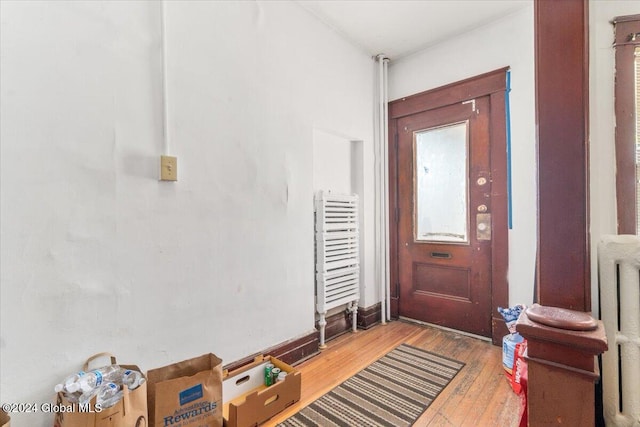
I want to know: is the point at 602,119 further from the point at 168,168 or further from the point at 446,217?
the point at 168,168

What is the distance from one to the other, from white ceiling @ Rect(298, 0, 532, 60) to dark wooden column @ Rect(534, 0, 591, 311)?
1648mm

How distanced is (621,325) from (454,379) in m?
1.20

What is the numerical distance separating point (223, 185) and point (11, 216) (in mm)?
889

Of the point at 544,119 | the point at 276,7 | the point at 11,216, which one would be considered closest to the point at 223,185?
the point at 11,216

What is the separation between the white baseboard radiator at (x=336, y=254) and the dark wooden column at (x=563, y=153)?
1.60 meters

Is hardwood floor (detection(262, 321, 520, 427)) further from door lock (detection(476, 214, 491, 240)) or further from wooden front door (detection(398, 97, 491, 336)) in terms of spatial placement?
door lock (detection(476, 214, 491, 240))

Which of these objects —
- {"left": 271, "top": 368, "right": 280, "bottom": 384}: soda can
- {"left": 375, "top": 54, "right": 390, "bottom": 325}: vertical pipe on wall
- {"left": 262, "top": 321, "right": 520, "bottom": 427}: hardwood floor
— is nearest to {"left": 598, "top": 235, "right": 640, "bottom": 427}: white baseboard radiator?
{"left": 262, "top": 321, "right": 520, "bottom": 427}: hardwood floor

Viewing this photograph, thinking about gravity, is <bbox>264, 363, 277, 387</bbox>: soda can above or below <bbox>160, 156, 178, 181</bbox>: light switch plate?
below

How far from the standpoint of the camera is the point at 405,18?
7.74 ft

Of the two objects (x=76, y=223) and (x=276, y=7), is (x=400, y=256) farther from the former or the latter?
(x=76, y=223)

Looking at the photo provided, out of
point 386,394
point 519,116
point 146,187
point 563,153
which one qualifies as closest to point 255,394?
point 386,394

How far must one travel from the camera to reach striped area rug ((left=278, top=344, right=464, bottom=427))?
5.01ft

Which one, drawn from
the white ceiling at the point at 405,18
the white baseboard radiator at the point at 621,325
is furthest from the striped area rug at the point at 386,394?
the white ceiling at the point at 405,18

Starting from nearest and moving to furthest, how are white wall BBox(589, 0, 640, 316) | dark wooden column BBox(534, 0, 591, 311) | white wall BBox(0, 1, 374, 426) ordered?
dark wooden column BBox(534, 0, 591, 311)
white wall BBox(589, 0, 640, 316)
white wall BBox(0, 1, 374, 426)
